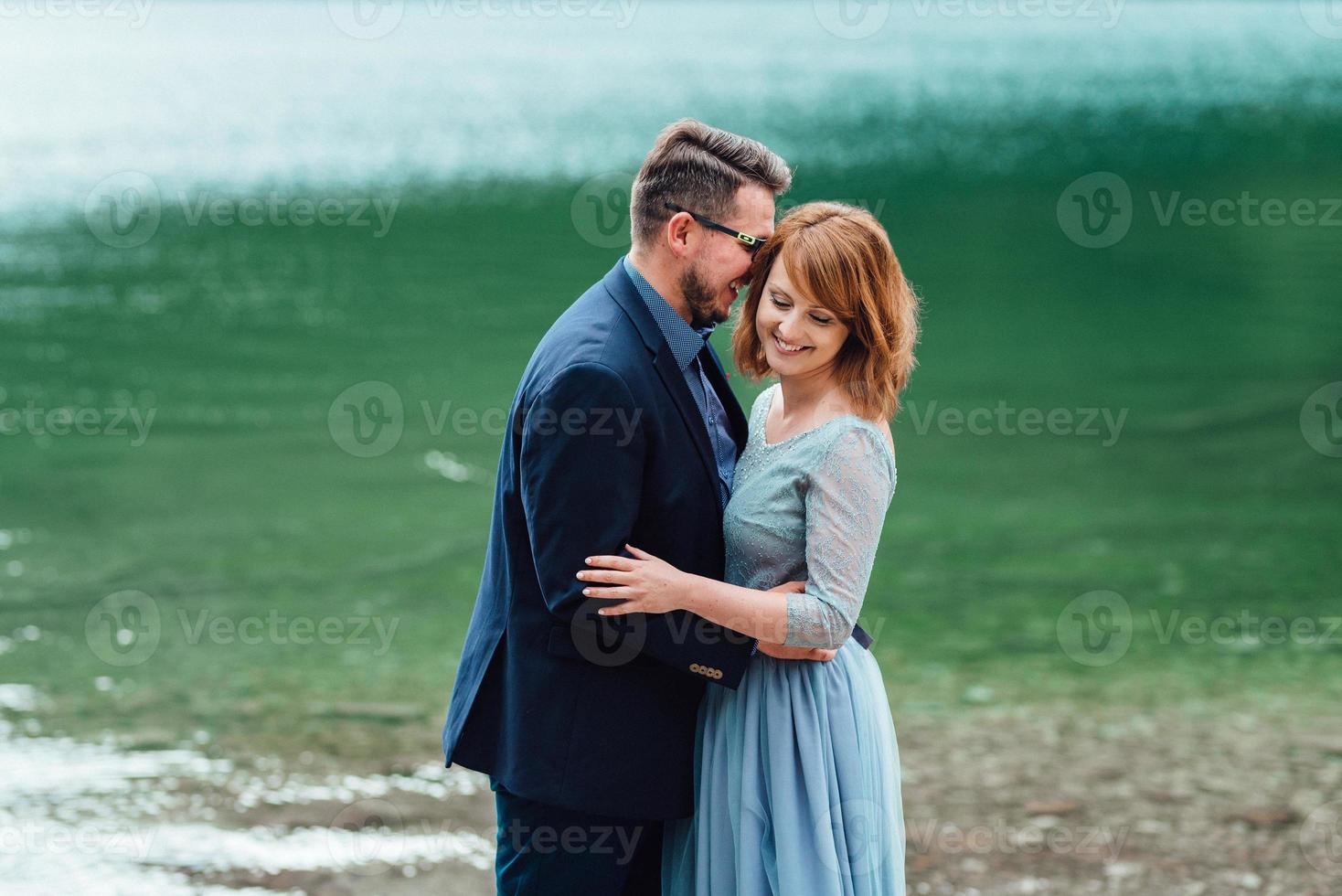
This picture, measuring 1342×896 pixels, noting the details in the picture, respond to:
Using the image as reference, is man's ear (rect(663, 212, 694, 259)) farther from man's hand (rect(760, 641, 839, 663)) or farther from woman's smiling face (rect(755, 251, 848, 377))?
man's hand (rect(760, 641, 839, 663))

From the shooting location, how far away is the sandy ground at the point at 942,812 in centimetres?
445

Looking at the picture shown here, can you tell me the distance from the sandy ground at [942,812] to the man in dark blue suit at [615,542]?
1.67 m

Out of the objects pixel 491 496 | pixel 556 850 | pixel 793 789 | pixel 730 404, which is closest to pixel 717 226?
pixel 730 404

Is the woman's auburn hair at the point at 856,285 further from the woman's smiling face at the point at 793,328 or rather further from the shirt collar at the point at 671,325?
the shirt collar at the point at 671,325

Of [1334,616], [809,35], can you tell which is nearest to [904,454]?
[1334,616]

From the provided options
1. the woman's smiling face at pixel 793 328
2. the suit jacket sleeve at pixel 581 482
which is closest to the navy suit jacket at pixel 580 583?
the suit jacket sleeve at pixel 581 482

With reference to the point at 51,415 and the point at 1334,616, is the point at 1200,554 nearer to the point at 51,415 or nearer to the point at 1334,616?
the point at 1334,616

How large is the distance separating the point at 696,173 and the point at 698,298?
26 centimetres

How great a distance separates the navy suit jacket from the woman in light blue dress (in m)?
0.09

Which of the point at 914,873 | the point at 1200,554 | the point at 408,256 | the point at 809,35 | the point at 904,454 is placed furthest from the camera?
the point at 809,35

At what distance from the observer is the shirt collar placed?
289 centimetres

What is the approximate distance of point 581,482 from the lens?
8.85 ft

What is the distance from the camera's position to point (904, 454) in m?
11.1

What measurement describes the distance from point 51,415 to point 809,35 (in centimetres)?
5831
